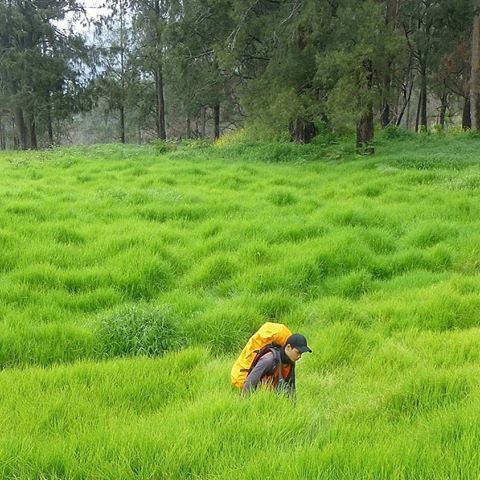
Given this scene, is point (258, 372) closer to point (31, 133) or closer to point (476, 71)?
point (476, 71)

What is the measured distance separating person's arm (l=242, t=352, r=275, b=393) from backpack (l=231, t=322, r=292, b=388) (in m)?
0.12

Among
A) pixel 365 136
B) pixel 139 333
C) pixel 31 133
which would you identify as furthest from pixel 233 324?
pixel 31 133

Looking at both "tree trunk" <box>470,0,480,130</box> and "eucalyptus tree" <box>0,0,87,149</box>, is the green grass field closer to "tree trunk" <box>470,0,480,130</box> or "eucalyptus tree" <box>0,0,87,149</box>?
"tree trunk" <box>470,0,480,130</box>

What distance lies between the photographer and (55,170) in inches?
543

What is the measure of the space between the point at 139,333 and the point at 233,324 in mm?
975

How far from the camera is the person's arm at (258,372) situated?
3604mm

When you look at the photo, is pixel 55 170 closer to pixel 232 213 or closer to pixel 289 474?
pixel 232 213

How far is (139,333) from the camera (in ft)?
16.5

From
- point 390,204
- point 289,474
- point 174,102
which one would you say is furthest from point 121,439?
point 174,102

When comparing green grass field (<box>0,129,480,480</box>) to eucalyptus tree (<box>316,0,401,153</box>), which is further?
eucalyptus tree (<box>316,0,401,153</box>)

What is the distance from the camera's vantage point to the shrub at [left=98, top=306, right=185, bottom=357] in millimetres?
4930

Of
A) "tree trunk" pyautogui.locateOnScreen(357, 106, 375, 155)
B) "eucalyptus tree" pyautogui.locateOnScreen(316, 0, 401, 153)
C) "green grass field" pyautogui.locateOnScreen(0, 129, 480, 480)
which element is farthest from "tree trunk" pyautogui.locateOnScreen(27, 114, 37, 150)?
"eucalyptus tree" pyautogui.locateOnScreen(316, 0, 401, 153)

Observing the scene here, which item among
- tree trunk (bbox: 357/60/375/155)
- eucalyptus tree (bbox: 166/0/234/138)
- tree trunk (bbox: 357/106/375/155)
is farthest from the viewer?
eucalyptus tree (bbox: 166/0/234/138)

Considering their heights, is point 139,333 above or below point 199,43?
below
